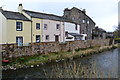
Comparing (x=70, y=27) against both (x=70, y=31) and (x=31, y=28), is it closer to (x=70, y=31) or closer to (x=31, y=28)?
(x=70, y=31)

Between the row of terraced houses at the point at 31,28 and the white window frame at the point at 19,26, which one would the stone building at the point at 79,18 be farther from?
the white window frame at the point at 19,26

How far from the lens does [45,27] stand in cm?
2373

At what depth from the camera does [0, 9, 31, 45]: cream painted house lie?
59.2ft

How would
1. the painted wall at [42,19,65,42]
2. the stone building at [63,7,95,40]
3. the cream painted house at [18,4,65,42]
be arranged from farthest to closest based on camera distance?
the stone building at [63,7,95,40] < the painted wall at [42,19,65,42] < the cream painted house at [18,4,65,42]

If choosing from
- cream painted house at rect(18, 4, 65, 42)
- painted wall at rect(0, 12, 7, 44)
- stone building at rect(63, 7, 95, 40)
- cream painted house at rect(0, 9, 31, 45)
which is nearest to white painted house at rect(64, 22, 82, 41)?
cream painted house at rect(18, 4, 65, 42)

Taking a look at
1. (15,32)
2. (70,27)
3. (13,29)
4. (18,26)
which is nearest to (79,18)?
(70,27)

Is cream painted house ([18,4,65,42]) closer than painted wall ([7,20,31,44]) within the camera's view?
No

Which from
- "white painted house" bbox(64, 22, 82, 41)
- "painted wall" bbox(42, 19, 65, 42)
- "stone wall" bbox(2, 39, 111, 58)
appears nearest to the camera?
"stone wall" bbox(2, 39, 111, 58)

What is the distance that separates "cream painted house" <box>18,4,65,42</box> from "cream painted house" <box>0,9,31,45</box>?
4.04ft

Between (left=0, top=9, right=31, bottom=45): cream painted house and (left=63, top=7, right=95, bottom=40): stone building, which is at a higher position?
(left=63, top=7, right=95, bottom=40): stone building

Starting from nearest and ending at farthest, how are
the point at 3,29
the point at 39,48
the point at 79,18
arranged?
the point at 39,48, the point at 3,29, the point at 79,18

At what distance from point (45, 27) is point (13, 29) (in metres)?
6.54

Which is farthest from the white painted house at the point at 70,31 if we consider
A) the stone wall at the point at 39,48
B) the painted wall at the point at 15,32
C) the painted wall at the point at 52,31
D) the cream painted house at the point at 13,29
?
the cream painted house at the point at 13,29

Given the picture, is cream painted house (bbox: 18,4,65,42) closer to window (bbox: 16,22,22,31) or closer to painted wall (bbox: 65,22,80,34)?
painted wall (bbox: 65,22,80,34)
